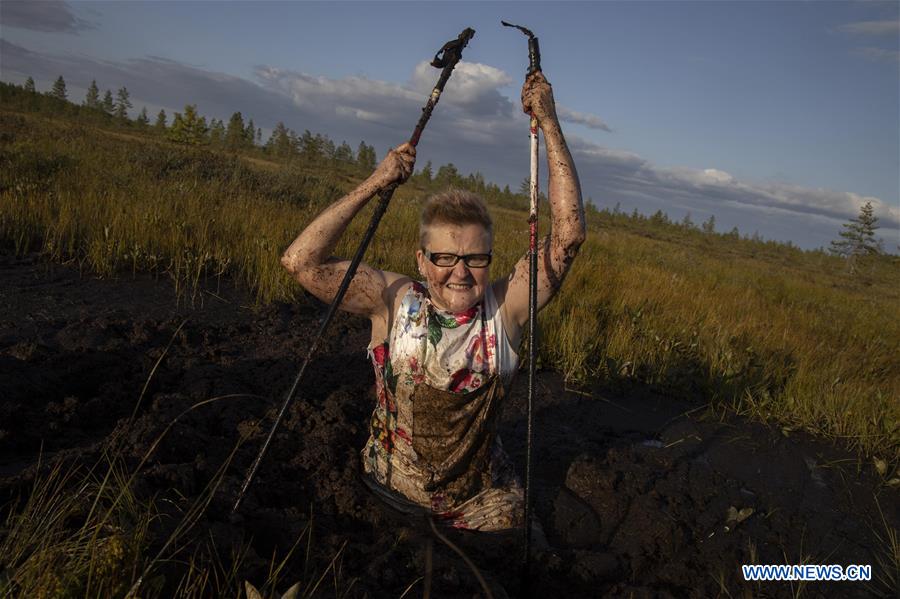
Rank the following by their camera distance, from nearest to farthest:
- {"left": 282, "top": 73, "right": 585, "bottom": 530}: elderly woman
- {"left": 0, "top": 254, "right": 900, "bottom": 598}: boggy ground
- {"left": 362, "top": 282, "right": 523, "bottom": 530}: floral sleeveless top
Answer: {"left": 0, "top": 254, "right": 900, "bottom": 598}: boggy ground < {"left": 282, "top": 73, "right": 585, "bottom": 530}: elderly woman < {"left": 362, "top": 282, "right": 523, "bottom": 530}: floral sleeveless top

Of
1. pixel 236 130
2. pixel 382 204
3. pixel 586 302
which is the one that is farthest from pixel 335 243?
pixel 236 130

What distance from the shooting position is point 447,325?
2.82 metres

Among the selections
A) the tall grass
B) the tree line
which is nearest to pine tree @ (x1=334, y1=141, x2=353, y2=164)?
the tree line

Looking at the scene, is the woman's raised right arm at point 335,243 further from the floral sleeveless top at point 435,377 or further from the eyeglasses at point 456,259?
the eyeglasses at point 456,259

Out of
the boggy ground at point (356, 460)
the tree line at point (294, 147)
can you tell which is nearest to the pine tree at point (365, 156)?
the tree line at point (294, 147)

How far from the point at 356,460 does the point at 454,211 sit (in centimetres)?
149

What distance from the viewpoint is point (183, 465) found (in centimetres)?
263

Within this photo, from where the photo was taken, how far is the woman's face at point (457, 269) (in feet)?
8.73

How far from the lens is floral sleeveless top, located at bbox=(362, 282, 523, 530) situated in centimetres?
280

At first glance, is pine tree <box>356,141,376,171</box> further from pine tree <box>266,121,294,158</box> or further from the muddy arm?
the muddy arm

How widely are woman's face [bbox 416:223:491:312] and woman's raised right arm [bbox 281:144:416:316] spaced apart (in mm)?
289

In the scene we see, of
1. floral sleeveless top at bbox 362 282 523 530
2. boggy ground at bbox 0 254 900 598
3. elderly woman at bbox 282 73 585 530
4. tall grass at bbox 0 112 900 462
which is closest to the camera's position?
boggy ground at bbox 0 254 900 598

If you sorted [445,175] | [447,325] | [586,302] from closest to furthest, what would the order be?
[447,325]
[586,302]
[445,175]

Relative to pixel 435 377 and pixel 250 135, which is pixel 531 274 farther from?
pixel 250 135
